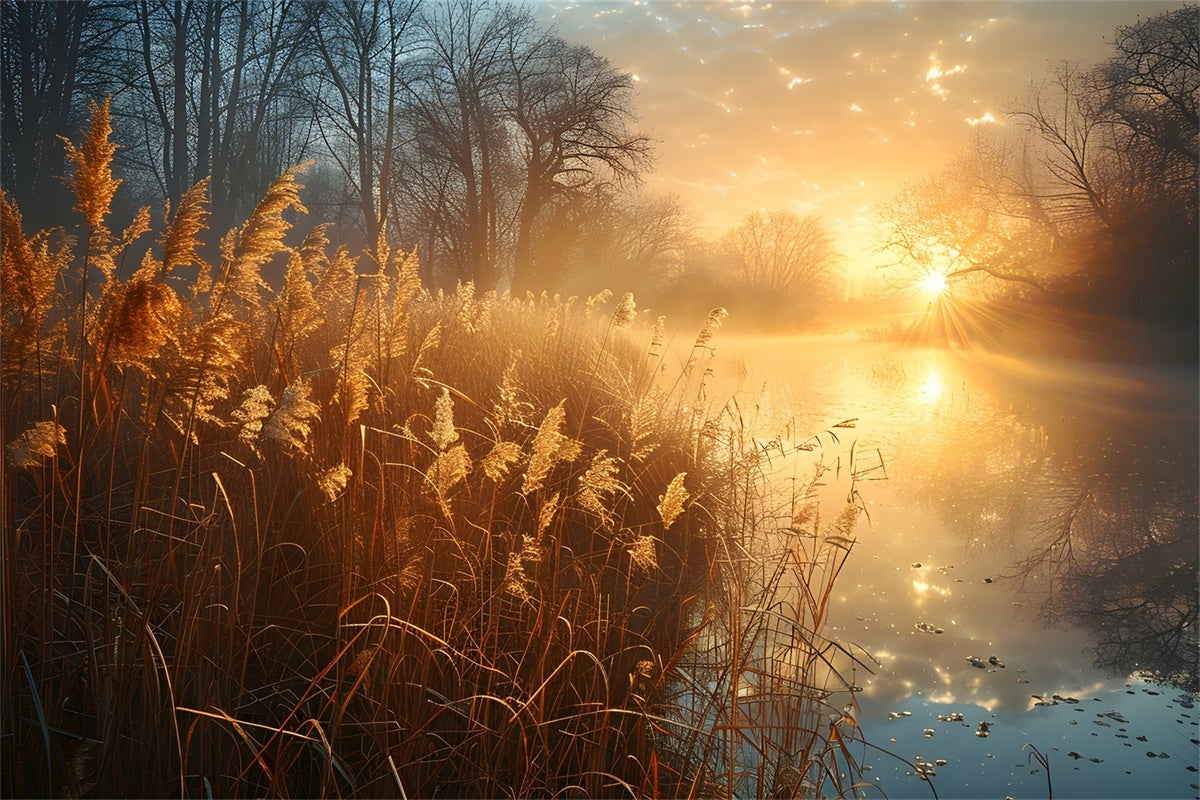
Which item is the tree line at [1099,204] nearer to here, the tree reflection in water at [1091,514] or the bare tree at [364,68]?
the tree reflection in water at [1091,514]

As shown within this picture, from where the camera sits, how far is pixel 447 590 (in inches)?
89.3

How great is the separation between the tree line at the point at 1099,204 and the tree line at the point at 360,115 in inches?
278

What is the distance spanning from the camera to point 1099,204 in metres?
14.0

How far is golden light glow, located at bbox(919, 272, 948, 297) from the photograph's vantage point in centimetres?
1768

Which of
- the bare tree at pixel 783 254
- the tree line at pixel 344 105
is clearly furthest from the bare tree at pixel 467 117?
the bare tree at pixel 783 254

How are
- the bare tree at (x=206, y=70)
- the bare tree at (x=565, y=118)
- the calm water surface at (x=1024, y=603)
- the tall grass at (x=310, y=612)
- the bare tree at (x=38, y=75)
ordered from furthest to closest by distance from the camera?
the bare tree at (x=565, y=118) → the bare tree at (x=206, y=70) → the bare tree at (x=38, y=75) → the calm water surface at (x=1024, y=603) → the tall grass at (x=310, y=612)

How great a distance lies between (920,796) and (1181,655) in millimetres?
1693

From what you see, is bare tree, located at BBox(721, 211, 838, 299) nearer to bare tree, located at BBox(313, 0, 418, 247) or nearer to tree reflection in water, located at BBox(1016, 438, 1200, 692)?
bare tree, located at BBox(313, 0, 418, 247)

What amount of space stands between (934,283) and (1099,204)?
4.37m

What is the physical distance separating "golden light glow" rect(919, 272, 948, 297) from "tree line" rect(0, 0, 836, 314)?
7.36 meters

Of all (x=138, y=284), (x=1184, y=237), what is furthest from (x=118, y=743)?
(x=1184, y=237)

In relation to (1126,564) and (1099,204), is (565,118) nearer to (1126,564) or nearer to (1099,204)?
(1099,204)

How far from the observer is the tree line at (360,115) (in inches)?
434

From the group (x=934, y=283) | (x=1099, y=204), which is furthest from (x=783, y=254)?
(x=1099, y=204)
